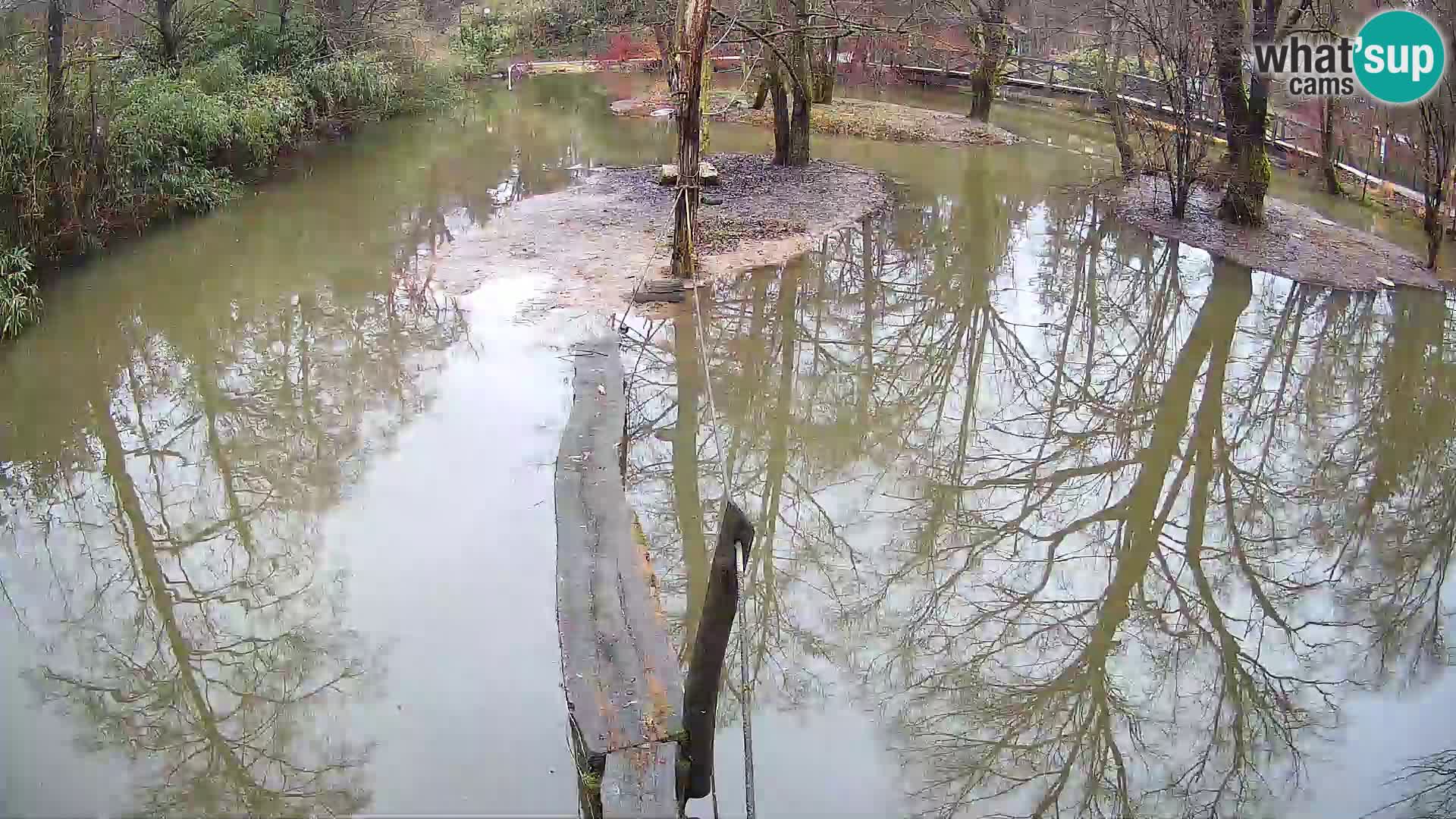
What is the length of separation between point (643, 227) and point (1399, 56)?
26.3 feet

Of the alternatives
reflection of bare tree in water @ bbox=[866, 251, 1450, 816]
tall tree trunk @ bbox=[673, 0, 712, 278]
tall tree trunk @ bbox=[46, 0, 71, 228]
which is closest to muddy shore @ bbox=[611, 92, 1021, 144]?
tall tree trunk @ bbox=[673, 0, 712, 278]

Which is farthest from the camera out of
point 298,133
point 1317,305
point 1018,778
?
point 298,133

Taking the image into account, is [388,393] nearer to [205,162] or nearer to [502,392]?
[502,392]

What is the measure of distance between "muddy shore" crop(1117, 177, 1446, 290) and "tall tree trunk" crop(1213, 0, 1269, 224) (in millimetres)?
263

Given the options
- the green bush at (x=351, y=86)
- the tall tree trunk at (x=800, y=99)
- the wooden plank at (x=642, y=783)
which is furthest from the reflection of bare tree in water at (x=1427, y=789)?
the green bush at (x=351, y=86)

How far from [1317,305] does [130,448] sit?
9.69 metres

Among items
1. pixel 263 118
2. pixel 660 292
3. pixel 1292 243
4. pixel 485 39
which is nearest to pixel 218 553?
pixel 660 292

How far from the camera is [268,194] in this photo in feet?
44.5

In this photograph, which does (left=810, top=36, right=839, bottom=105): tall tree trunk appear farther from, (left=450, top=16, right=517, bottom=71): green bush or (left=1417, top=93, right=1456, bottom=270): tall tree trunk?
(left=1417, top=93, right=1456, bottom=270): tall tree trunk

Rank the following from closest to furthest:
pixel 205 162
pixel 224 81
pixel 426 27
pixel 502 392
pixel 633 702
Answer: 1. pixel 633 702
2. pixel 502 392
3. pixel 205 162
4. pixel 224 81
5. pixel 426 27

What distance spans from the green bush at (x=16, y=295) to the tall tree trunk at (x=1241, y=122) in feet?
36.8

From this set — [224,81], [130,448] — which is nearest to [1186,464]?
[130,448]

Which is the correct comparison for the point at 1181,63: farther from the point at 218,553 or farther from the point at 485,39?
the point at 485,39

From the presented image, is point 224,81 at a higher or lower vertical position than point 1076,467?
higher
